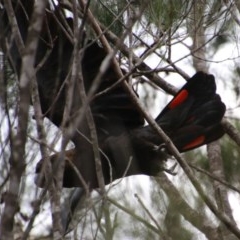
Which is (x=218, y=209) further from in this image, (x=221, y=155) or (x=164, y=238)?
(x=221, y=155)

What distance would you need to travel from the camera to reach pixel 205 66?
373 centimetres

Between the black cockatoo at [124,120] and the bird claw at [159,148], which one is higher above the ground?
the black cockatoo at [124,120]

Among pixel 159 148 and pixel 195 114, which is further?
pixel 195 114

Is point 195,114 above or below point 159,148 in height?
above

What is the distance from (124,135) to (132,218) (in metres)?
0.48

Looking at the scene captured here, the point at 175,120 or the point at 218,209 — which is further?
the point at 175,120

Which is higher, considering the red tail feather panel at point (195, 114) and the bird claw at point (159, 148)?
the red tail feather panel at point (195, 114)

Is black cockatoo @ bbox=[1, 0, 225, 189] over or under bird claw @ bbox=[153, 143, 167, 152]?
over

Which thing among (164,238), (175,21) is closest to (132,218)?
(164,238)

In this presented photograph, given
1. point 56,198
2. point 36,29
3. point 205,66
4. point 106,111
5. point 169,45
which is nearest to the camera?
point 36,29

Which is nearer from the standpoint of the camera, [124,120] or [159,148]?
[159,148]

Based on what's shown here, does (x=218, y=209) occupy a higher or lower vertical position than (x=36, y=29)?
lower

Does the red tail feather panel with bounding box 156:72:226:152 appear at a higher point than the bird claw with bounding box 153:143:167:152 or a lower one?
higher

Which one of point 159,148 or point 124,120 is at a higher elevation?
point 124,120
